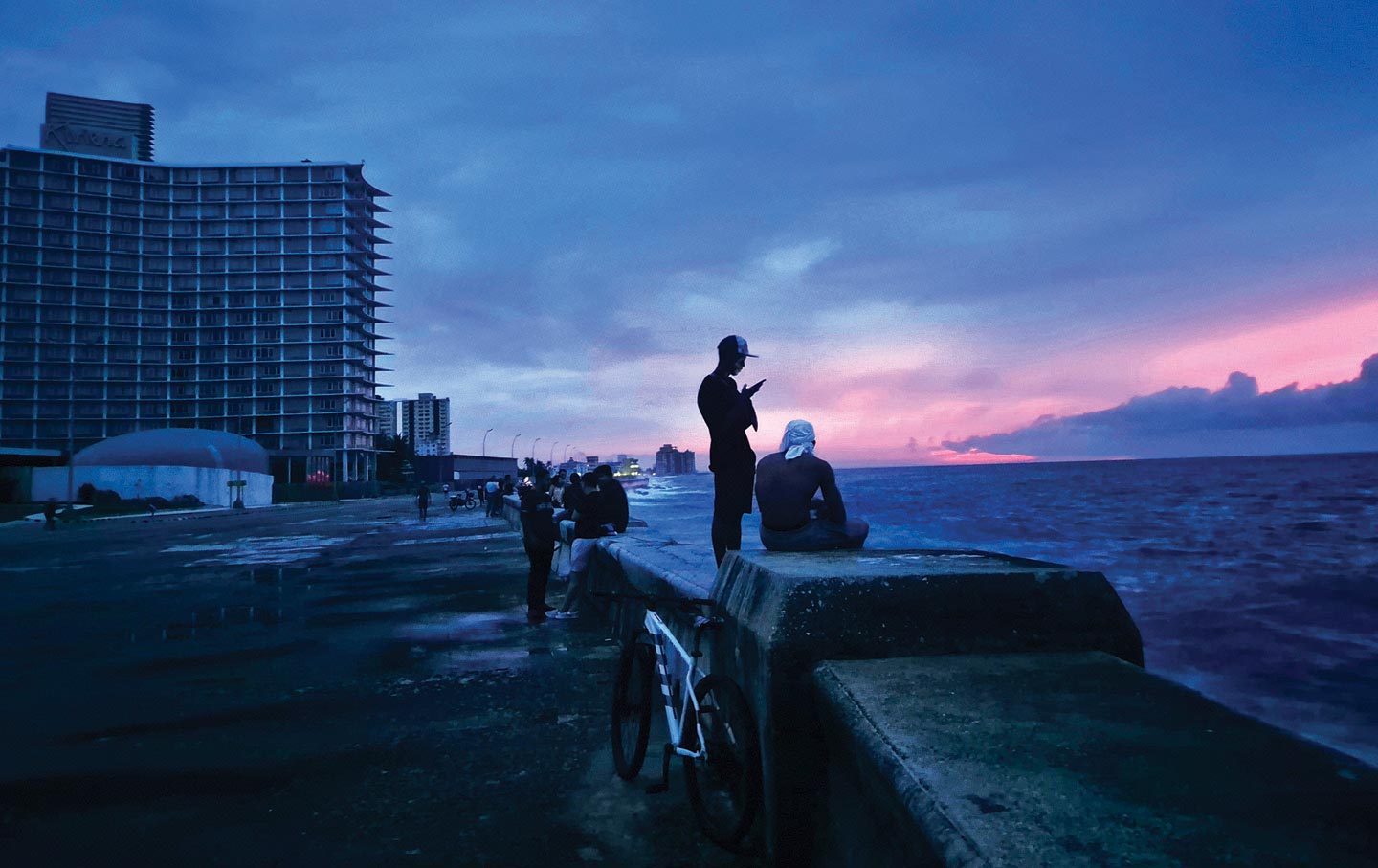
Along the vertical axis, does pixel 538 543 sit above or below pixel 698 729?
above

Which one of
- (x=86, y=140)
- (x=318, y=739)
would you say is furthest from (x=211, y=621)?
(x=86, y=140)

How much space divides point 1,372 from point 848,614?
14502 centimetres

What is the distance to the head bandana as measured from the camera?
193 inches

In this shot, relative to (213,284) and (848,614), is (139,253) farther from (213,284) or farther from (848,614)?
(848,614)

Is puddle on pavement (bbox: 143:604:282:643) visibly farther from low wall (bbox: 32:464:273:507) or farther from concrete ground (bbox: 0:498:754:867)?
low wall (bbox: 32:464:273:507)

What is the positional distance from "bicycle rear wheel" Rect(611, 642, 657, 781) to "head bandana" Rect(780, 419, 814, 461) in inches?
58.8

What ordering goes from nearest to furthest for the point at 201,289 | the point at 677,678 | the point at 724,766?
the point at 724,766, the point at 677,678, the point at 201,289

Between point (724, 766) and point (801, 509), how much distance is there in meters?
1.78

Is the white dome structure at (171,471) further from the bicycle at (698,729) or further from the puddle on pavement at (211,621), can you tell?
the bicycle at (698,729)

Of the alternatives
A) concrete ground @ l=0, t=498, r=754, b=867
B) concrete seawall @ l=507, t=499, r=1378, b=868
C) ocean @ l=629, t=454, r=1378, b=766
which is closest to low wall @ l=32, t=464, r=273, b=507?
ocean @ l=629, t=454, r=1378, b=766

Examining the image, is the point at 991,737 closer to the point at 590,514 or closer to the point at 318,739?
the point at 318,739

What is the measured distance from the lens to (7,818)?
12.4 feet

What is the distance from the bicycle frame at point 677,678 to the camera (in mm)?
3504

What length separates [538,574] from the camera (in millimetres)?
9164
